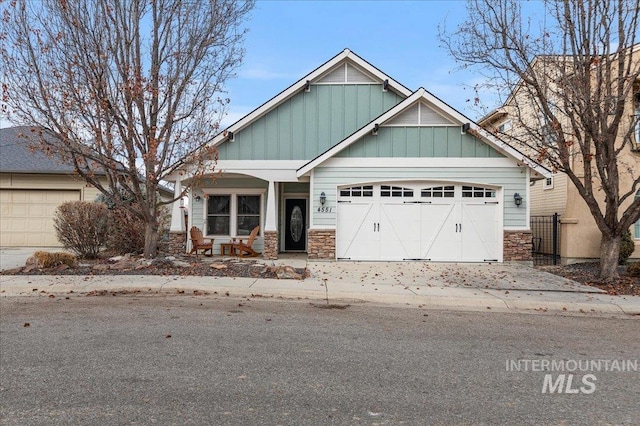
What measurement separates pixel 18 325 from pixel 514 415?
6.67m

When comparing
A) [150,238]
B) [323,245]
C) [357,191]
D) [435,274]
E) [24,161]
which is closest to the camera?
[435,274]

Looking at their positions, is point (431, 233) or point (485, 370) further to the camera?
point (431, 233)

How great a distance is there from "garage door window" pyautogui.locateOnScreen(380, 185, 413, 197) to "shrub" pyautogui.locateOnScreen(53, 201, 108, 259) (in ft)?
29.3

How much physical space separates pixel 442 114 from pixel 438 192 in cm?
253

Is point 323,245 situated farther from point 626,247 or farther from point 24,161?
point 24,161

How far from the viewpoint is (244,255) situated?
1622 centimetres

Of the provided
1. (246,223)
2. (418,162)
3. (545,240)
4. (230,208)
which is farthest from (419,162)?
(230,208)

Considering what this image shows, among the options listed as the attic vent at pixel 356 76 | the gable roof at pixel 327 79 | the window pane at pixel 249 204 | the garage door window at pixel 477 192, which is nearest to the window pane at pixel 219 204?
the window pane at pixel 249 204

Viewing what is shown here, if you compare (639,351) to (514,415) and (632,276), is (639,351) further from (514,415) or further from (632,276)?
(632,276)

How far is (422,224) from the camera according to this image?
1466 cm

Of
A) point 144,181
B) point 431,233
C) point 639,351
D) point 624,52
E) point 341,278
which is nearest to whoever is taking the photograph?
point 639,351

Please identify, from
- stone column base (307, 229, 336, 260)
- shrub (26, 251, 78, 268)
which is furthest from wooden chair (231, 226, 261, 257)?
shrub (26, 251, 78, 268)

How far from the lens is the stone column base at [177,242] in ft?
52.0

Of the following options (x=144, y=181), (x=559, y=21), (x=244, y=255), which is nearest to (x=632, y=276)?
(x=559, y=21)
